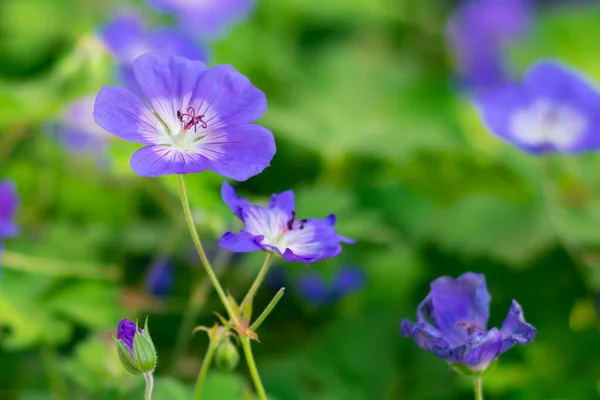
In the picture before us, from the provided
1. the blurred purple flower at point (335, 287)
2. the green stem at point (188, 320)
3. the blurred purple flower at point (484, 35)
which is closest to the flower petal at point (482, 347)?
the green stem at point (188, 320)

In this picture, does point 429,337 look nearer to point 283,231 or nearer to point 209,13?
point 283,231

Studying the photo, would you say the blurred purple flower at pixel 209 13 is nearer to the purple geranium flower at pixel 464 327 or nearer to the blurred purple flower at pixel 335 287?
the blurred purple flower at pixel 335 287

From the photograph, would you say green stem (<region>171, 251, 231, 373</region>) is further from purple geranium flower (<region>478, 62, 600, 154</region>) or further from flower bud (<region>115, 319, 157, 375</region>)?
purple geranium flower (<region>478, 62, 600, 154</region>)

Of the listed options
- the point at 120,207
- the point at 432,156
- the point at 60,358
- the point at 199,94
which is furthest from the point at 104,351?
the point at 432,156

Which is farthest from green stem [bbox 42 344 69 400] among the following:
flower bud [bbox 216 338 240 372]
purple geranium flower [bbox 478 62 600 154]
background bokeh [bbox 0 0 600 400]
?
purple geranium flower [bbox 478 62 600 154]

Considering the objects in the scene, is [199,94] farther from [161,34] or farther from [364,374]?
[161,34]

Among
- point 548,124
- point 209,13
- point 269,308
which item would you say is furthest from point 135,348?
point 209,13
